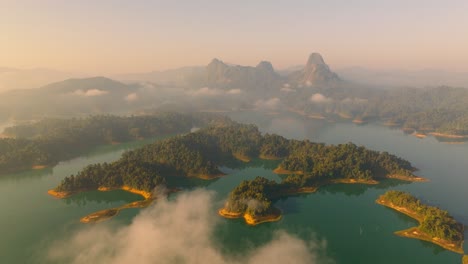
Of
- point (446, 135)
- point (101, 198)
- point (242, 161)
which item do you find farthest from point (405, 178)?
point (446, 135)

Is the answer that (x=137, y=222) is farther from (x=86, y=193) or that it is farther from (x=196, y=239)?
(x=86, y=193)

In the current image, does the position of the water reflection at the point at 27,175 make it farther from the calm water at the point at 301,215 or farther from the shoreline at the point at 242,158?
the shoreline at the point at 242,158

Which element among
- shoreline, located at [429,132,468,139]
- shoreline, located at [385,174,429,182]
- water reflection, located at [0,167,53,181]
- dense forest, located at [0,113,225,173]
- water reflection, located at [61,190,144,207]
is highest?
dense forest, located at [0,113,225,173]

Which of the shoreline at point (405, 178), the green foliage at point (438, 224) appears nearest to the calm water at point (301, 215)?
the shoreline at point (405, 178)

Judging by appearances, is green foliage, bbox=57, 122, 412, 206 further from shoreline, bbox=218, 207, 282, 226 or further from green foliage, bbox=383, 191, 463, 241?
green foliage, bbox=383, 191, 463, 241

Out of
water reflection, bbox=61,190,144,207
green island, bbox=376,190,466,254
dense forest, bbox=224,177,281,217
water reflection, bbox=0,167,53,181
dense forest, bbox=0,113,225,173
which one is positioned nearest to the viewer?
green island, bbox=376,190,466,254

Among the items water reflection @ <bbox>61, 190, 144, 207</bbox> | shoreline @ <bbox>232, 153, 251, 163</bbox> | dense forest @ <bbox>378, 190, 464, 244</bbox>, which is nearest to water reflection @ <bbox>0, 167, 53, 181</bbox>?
water reflection @ <bbox>61, 190, 144, 207</bbox>

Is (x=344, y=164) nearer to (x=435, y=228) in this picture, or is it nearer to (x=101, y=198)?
(x=435, y=228)
